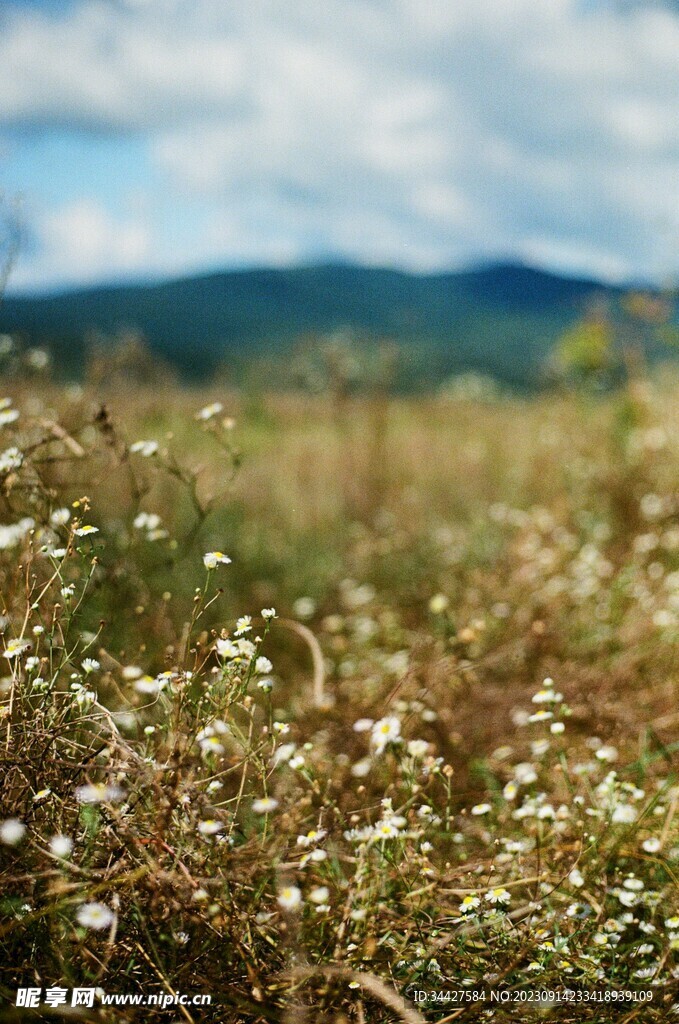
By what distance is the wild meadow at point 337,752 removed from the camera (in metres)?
1.43

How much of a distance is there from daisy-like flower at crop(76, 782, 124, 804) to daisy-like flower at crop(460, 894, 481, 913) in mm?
709

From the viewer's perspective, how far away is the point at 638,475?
5086 millimetres

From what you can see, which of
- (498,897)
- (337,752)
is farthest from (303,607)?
(498,897)

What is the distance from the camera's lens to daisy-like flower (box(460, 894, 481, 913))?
157cm

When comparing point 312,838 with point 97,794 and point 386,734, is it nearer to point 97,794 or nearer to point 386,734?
point 386,734

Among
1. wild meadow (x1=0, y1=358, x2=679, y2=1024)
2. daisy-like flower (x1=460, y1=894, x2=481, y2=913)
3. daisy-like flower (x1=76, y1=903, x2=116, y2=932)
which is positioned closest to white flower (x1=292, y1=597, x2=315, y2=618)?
wild meadow (x1=0, y1=358, x2=679, y2=1024)

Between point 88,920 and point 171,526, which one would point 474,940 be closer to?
point 88,920

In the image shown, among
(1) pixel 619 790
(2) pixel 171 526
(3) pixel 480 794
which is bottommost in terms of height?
(2) pixel 171 526

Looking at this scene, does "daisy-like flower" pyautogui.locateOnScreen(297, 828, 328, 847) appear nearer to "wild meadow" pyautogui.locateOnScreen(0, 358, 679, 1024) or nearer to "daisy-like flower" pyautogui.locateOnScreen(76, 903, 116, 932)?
"wild meadow" pyautogui.locateOnScreen(0, 358, 679, 1024)

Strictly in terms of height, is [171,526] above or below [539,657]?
below

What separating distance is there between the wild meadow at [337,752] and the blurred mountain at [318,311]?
34791 millimetres

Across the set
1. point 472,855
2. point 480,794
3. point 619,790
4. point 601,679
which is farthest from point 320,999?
point 601,679

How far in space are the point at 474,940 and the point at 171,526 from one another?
3.09 m

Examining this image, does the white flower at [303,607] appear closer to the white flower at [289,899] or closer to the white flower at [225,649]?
the white flower at [225,649]
